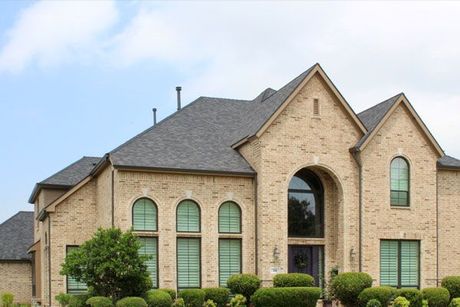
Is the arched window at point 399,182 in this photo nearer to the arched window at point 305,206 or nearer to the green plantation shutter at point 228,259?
the arched window at point 305,206

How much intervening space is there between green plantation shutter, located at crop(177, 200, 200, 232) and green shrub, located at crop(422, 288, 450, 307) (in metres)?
9.53

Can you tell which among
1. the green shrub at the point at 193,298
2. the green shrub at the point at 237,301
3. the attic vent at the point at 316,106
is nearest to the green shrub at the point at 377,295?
the green shrub at the point at 237,301

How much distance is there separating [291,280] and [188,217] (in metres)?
4.69

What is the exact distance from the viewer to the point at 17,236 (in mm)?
41812

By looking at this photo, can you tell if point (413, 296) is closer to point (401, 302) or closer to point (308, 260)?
point (401, 302)

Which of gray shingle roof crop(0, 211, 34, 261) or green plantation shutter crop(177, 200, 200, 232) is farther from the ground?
green plantation shutter crop(177, 200, 200, 232)

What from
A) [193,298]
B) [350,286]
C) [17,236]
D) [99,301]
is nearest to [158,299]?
[193,298]

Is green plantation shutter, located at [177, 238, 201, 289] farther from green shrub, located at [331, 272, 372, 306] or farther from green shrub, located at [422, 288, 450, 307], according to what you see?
green shrub, located at [422, 288, 450, 307]

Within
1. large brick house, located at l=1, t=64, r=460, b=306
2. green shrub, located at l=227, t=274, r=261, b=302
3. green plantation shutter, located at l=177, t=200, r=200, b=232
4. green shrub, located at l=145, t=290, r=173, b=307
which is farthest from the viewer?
green plantation shutter, located at l=177, t=200, r=200, b=232

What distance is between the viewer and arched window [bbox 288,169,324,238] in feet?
95.0

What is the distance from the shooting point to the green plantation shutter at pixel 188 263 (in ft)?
87.8

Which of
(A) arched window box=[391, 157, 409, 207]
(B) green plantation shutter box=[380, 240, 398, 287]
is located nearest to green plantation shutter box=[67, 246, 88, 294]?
(B) green plantation shutter box=[380, 240, 398, 287]

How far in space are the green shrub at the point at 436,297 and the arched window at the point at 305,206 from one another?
482 cm

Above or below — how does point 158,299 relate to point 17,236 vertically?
below
